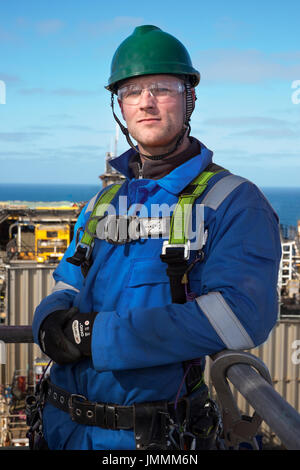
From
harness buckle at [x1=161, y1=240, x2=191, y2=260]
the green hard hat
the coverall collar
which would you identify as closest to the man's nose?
the green hard hat

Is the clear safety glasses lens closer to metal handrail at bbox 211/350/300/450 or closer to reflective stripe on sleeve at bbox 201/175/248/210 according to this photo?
reflective stripe on sleeve at bbox 201/175/248/210

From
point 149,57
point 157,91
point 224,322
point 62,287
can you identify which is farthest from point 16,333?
point 149,57

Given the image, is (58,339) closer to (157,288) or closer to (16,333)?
(157,288)

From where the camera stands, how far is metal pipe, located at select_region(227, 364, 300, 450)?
152cm

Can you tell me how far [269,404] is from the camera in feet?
5.48

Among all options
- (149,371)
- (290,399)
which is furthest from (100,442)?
(290,399)

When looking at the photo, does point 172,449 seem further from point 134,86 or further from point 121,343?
point 134,86

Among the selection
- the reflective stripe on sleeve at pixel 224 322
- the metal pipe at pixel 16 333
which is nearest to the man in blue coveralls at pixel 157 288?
the reflective stripe on sleeve at pixel 224 322

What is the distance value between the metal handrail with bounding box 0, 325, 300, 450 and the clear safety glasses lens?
4.30 feet

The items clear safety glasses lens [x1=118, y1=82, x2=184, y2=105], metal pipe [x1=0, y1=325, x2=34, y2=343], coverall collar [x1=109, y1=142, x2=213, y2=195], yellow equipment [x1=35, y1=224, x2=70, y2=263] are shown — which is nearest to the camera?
coverall collar [x1=109, y1=142, x2=213, y2=195]

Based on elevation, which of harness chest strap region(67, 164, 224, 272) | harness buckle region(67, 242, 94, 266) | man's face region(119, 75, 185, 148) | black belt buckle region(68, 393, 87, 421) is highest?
A: man's face region(119, 75, 185, 148)

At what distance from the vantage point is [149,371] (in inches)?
91.2

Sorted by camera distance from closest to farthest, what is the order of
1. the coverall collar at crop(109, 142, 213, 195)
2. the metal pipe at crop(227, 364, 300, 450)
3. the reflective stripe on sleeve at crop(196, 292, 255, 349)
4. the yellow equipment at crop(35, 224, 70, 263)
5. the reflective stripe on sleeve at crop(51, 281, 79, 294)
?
the metal pipe at crop(227, 364, 300, 450) → the reflective stripe on sleeve at crop(196, 292, 255, 349) → the coverall collar at crop(109, 142, 213, 195) → the reflective stripe on sleeve at crop(51, 281, 79, 294) → the yellow equipment at crop(35, 224, 70, 263)

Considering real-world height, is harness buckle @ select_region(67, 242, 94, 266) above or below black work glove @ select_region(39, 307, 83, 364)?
above
